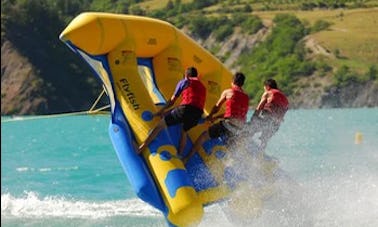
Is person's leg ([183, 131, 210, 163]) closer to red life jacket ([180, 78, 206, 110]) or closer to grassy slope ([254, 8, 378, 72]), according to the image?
red life jacket ([180, 78, 206, 110])

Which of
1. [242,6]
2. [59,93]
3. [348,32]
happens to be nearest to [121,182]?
[348,32]

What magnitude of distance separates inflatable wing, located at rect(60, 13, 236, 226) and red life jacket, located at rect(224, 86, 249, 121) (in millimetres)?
469

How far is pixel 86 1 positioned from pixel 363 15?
135 ft

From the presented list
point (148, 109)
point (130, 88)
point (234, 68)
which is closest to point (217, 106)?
point (148, 109)

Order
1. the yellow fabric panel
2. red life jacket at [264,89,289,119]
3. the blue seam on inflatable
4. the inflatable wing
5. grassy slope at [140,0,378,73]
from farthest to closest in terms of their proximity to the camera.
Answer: grassy slope at [140,0,378,73]
the yellow fabric panel
red life jacket at [264,89,289,119]
the inflatable wing
the blue seam on inflatable

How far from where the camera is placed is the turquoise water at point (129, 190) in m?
9.76

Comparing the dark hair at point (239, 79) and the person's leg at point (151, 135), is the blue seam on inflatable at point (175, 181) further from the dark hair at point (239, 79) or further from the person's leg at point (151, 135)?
the dark hair at point (239, 79)

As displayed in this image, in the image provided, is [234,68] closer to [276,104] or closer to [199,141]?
[199,141]

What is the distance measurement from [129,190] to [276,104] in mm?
7548

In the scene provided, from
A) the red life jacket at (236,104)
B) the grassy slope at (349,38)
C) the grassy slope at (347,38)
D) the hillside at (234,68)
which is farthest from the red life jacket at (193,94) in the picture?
the hillside at (234,68)

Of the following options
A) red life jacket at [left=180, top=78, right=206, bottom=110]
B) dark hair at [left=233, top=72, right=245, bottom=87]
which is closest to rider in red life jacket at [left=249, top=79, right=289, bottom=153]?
dark hair at [left=233, top=72, right=245, bottom=87]

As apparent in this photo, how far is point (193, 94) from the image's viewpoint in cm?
930

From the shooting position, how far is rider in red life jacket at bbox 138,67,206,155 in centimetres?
934

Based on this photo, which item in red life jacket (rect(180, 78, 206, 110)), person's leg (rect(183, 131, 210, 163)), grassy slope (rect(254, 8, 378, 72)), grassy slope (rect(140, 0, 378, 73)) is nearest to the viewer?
red life jacket (rect(180, 78, 206, 110))
